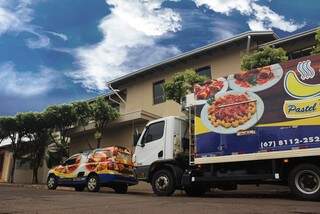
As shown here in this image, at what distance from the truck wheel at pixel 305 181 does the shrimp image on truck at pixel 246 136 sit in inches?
1.0

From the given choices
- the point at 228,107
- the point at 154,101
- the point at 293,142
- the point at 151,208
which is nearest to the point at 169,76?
the point at 154,101

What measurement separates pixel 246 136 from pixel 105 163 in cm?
774

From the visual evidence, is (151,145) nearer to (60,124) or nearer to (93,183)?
(93,183)

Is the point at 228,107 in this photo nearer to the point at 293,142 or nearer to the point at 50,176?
the point at 293,142

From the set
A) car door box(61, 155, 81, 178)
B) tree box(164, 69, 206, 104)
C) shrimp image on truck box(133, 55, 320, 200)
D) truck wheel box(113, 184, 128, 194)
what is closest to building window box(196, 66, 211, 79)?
tree box(164, 69, 206, 104)

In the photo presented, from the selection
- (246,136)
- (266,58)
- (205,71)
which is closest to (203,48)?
(205,71)

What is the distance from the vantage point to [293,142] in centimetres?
1205

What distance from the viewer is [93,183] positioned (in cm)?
1942

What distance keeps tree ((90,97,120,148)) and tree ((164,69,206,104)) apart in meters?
7.28

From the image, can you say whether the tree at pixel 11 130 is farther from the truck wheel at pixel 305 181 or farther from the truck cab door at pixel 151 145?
the truck wheel at pixel 305 181

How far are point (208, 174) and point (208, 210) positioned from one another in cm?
456

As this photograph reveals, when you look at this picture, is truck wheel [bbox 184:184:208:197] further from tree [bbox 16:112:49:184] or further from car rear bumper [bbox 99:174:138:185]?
tree [bbox 16:112:49:184]

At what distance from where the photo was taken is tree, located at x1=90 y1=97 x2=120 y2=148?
2728 cm

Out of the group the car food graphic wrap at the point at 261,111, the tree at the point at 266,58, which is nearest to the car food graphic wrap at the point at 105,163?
the car food graphic wrap at the point at 261,111
